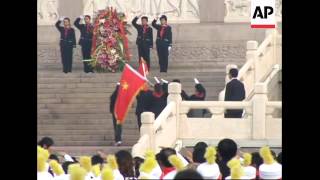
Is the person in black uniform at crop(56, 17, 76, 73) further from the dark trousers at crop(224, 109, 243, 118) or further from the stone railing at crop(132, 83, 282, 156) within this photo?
the stone railing at crop(132, 83, 282, 156)

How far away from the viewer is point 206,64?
89.3 ft

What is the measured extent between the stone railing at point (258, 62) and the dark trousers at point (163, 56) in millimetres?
2275

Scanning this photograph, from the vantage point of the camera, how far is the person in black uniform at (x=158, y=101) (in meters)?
19.9

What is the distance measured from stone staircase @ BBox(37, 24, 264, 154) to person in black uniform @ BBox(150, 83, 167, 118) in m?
1.00

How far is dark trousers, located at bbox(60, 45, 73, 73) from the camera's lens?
25.8 meters

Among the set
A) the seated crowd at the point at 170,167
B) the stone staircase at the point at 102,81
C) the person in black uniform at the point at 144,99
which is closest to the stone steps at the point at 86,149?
the stone staircase at the point at 102,81

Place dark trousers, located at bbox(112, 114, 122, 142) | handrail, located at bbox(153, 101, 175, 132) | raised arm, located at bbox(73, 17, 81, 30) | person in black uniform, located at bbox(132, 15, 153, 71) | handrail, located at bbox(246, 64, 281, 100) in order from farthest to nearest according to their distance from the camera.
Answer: raised arm, located at bbox(73, 17, 81, 30) → person in black uniform, located at bbox(132, 15, 153, 71) → handrail, located at bbox(246, 64, 281, 100) → dark trousers, located at bbox(112, 114, 122, 142) → handrail, located at bbox(153, 101, 175, 132)

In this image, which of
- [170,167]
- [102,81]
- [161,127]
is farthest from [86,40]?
[170,167]

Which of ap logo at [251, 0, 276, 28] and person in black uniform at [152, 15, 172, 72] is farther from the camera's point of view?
person in black uniform at [152, 15, 172, 72]

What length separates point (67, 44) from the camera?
85.1 ft

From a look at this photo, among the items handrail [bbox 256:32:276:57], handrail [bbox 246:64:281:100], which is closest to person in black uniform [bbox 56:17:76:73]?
handrail [bbox 256:32:276:57]

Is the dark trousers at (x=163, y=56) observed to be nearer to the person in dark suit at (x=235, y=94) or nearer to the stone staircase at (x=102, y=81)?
the stone staircase at (x=102, y=81)
